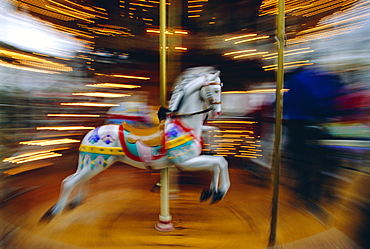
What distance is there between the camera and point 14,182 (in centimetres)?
169

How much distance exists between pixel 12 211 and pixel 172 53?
149cm

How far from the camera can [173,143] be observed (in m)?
1.25

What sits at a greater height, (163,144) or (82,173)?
(163,144)

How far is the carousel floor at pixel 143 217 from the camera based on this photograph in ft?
4.12

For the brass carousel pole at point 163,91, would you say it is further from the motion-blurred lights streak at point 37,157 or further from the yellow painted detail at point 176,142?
the motion-blurred lights streak at point 37,157

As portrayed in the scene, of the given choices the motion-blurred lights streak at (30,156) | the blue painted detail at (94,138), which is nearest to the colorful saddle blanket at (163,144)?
the blue painted detail at (94,138)

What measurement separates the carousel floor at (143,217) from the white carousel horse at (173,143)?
0.20 meters

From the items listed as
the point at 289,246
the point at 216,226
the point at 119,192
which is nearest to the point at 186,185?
the point at 119,192

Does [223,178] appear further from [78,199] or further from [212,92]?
[78,199]

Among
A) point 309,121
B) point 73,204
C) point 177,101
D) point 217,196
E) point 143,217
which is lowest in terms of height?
point 143,217

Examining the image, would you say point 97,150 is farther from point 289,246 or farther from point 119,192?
point 289,246

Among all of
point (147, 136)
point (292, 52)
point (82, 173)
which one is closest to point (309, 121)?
point (292, 52)

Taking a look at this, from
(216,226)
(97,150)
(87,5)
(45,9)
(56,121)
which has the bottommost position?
(216,226)

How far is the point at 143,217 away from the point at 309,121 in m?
1.42
